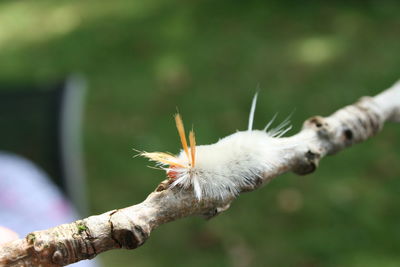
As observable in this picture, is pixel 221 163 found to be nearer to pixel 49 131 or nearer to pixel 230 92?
pixel 49 131

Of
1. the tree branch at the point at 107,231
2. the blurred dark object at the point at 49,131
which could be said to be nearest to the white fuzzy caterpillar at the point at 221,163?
the tree branch at the point at 107,231

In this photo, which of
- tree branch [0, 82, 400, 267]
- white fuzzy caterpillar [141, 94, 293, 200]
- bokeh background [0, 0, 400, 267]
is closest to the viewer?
tree branch [0, 82, 400, 267]

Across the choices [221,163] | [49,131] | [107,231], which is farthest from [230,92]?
[107,231]

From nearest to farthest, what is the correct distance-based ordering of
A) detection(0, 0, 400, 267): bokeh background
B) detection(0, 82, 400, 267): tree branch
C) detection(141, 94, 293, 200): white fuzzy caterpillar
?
1. detection(0, 82, 400, 267): tree branch
2. detection(141, 94, 293, 200): white fuzzy caterpillar
3. detection(0, 0, 400, 267): bokeh background

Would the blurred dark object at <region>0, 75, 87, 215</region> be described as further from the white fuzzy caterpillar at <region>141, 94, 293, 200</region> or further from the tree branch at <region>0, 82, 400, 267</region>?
the tree branch at <region>0, 82, 400, 267</region>

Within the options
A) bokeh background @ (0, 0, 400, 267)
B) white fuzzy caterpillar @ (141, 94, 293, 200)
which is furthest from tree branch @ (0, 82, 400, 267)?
bokeh background @ (0, 0, 400, 267)

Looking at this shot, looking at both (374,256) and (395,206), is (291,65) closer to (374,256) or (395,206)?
(395,206)

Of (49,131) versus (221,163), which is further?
(49,131)

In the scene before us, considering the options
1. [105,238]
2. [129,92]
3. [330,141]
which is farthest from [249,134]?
[129,92]
